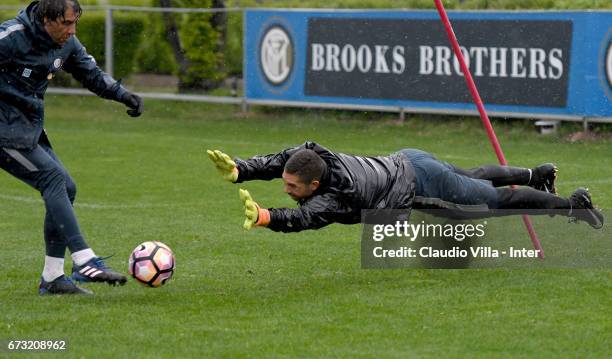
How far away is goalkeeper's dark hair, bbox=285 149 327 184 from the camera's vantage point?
307 inches

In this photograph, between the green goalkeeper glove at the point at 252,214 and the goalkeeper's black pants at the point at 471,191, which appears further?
the goalkeeper's black pants at the point at 471,191

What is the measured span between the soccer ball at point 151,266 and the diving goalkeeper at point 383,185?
0.70 meters

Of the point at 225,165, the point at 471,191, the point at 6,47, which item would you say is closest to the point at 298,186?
the point at 225,165

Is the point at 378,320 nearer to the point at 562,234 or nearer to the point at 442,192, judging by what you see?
the point at 442,192

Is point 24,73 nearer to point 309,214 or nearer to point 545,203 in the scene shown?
point 309,214

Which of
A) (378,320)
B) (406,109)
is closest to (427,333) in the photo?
(378,320)

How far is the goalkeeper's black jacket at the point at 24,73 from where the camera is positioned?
25.1ft

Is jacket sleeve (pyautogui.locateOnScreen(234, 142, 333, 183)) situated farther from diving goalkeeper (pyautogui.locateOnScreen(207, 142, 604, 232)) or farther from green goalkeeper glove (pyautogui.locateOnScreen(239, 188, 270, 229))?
green goalkeeper glove (pyautogui.locateOnScreen(239, 188, 270, 229))

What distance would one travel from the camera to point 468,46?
18.3 metres

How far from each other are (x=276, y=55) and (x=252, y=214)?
13.6 m

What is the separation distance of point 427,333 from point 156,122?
15507mm

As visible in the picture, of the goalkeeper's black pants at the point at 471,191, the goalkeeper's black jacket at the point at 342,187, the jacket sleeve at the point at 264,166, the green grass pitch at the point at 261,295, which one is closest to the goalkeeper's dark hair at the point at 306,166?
the goalkeeper's black jacket at the point at 342,187

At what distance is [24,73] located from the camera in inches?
304

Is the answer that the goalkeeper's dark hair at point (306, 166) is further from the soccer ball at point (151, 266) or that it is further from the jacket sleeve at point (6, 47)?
the jacket sleeve at point (6, 47)
